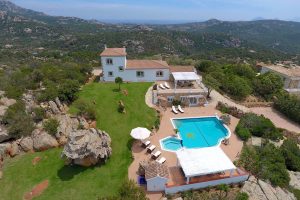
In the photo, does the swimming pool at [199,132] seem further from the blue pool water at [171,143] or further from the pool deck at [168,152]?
the pool deck at [168,152]

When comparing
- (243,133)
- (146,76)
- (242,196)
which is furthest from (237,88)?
(242,196)

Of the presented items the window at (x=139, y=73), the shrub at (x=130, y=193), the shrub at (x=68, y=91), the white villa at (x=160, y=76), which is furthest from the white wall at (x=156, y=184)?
the window at (x=139, y=73)

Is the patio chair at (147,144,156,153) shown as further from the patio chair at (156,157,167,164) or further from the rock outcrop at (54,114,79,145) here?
the rock outcrop at (54,114,79,145)

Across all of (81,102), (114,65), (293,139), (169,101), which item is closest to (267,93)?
(293,139)

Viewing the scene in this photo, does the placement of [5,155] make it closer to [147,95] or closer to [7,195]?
[7,195]

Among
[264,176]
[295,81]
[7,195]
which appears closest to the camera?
[7,195]
